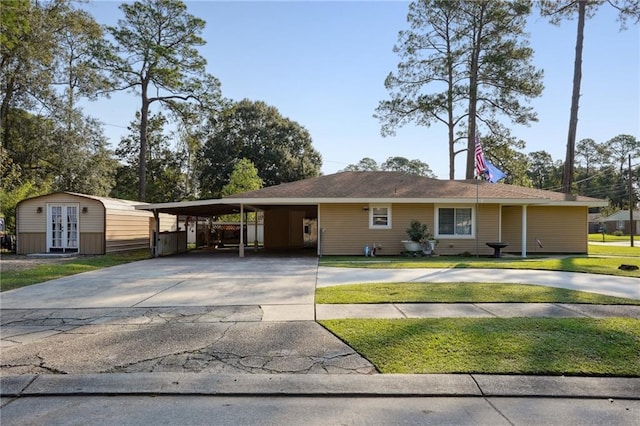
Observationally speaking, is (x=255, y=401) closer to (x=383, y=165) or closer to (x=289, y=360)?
(x=289, y=360)

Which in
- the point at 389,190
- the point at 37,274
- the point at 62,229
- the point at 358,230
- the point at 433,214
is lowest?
the point at 37,274

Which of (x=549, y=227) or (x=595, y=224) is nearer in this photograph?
(x=549, y=227)

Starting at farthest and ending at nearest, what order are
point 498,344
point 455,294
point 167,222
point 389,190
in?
point 167,222, point 389,190, point 455,294, point 498,344

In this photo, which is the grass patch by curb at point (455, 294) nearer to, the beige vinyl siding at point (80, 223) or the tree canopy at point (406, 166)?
the beige vinyl siding at point (80, 223)

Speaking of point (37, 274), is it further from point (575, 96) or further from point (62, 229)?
point (575, 96)

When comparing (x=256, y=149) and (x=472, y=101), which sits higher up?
(x=472, y=101)

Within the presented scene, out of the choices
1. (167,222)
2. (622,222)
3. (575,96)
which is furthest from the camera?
(622,222)

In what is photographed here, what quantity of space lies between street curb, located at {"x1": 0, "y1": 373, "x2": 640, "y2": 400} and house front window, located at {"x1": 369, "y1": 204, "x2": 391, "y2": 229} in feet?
43.5

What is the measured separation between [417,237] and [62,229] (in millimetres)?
14972

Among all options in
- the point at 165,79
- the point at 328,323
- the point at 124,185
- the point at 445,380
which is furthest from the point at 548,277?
the point at 124,185

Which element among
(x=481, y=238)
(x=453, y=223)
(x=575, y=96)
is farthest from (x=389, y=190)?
(x=575, y=96)

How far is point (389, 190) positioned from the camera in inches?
691

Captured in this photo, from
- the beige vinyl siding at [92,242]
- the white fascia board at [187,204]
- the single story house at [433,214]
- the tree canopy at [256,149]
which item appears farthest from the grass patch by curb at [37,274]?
the tree canopy at [256,149]

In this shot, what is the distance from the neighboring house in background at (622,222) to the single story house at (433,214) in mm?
41002
